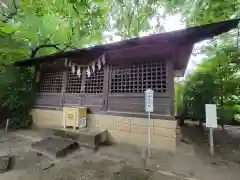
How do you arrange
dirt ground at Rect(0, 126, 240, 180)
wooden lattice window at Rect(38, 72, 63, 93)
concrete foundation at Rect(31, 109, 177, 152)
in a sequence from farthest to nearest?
wooden lattice window at Rect(38, 72, 63, 93), concrete foundation at Rect(31, 109, 177, 152), dirt ground at Rect(0, 126, 240, 180)

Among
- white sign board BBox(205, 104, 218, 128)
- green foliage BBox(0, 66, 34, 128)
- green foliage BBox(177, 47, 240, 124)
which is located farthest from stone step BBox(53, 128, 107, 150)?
green foliage BBox(177, 47, 240, 124)

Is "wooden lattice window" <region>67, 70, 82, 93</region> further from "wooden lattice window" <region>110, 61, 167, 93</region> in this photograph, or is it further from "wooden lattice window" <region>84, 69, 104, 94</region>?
"wooden lattice window" <region>110, 61, 167, 93</region>

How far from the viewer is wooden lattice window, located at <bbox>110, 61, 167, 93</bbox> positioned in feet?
15.6

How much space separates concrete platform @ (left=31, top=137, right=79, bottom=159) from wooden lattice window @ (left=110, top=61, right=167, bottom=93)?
2.35m

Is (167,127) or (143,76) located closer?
(167,127)

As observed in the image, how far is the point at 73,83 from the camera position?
6.46 metres

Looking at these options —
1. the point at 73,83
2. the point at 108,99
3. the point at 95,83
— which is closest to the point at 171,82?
the point at 108,99

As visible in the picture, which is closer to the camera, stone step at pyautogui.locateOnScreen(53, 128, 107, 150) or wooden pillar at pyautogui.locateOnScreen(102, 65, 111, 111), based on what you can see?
stone step at pyautogui.locateOnScreen(53, 128, 107, 150)

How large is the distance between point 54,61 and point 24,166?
4693 mm

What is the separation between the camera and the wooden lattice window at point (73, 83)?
632 centimetres

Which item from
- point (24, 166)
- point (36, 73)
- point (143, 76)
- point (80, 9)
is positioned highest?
point (80, 9)

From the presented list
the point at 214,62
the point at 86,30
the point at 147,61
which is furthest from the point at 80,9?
the point at 214,62

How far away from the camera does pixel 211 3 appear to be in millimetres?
4797

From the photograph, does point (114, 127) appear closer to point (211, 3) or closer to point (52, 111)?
point (52, 111)
